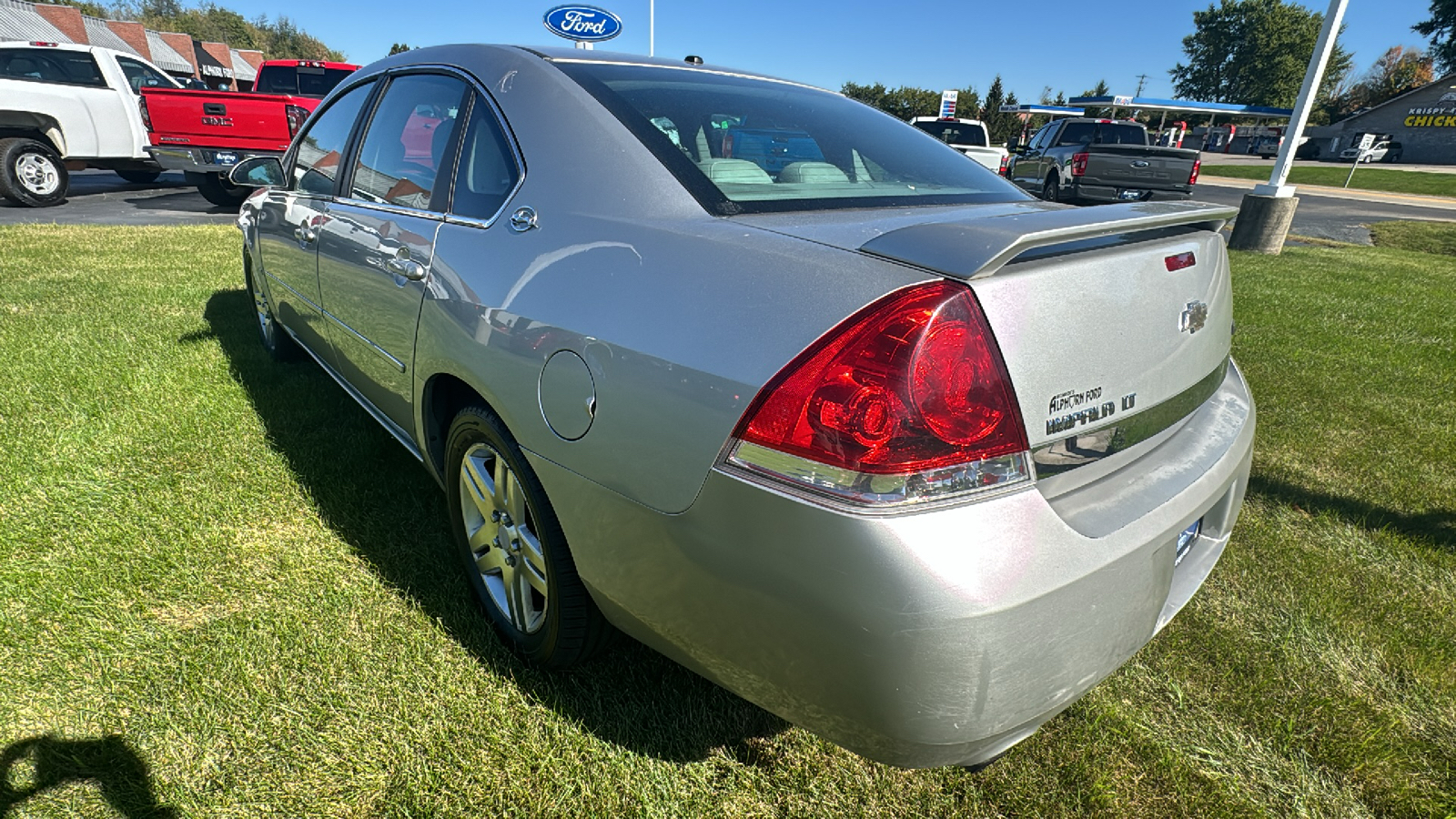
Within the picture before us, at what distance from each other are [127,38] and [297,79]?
55.4 metres

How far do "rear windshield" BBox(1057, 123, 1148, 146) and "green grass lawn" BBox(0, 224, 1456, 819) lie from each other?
12.5 metres

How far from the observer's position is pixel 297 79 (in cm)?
1240

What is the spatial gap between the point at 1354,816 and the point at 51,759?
2890mm

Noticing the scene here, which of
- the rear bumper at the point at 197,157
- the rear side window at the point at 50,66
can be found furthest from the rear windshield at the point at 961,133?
the rear side window at the point at 50,66

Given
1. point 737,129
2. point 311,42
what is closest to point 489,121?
point 737,129

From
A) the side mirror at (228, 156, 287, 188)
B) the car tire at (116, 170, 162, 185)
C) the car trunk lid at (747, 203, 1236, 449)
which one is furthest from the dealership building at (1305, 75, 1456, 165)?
the side mirror at (228, 156, 287, 188)

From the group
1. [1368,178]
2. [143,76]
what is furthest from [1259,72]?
[143,76]

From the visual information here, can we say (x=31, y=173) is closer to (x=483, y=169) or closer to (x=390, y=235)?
(x=390, y=235)

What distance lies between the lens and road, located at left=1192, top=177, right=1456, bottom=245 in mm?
13367

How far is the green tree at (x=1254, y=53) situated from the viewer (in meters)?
77.6

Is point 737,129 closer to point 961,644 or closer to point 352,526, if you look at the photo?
point 961,644

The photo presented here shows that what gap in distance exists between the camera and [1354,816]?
1.66 m

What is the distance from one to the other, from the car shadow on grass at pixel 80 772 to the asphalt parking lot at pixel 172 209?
948 centimetres

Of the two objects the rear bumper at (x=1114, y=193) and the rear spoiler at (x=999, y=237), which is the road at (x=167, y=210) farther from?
the rear spoiler at (x=999, y=237)
